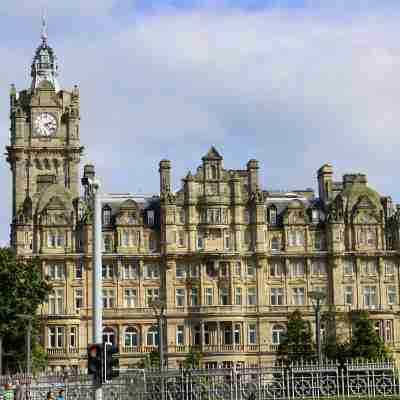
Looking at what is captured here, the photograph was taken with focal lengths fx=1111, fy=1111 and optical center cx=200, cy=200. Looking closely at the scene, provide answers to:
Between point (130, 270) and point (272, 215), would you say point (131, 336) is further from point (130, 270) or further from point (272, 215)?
point (272, 215)

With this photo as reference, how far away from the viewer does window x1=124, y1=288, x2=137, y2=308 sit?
108562 mm

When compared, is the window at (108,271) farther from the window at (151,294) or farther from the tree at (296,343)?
the tree at (296,343)

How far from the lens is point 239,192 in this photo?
110 metres

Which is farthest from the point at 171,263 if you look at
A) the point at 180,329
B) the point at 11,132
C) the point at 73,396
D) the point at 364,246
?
the point at 73,396

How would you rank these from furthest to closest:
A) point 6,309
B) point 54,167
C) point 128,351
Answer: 1. point 54,167
2. point 128,351
3. point 6,309

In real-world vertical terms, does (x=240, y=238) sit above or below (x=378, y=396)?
above

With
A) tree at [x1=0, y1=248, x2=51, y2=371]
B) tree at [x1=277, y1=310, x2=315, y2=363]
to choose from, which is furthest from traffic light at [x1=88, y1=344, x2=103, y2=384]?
tree at [x1=277, y1=310, x2=315, y2=363]

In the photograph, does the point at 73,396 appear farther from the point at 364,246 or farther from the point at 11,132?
the point at 11,132

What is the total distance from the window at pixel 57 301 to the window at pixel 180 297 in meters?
11.2

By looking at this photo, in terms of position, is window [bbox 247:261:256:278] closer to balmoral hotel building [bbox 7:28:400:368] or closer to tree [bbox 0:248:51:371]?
balmoral hotel building [bbox 7:28:400:368]

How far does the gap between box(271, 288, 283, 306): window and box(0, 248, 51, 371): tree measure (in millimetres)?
26871

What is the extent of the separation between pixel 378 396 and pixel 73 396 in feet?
45.1

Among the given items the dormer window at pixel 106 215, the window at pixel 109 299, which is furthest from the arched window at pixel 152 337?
the dormer window at pixel 106 215

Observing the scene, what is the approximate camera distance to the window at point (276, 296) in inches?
4338
